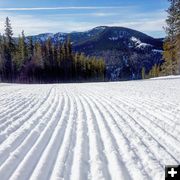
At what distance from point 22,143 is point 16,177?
218 cm

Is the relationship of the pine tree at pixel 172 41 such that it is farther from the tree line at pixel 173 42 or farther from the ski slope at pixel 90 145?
the ski slope at pixel 90 145

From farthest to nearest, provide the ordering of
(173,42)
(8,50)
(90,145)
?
(8,50) → (173,42) → (90,145)

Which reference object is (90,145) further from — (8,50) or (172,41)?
(8,50)

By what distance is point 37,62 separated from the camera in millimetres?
81250

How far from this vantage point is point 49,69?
84562mm

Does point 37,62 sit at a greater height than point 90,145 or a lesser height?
greater

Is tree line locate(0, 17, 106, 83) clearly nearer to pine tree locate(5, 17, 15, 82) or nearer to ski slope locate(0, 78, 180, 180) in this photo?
pine tree locate(5, 17, 15, 82)

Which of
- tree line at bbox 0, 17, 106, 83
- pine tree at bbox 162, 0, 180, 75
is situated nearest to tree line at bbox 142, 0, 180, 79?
pine tree at bbox 162, 0, 180, 75

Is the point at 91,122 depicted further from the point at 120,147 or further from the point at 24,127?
the point at 120,147

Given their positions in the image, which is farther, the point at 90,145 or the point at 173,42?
the point at 173,42

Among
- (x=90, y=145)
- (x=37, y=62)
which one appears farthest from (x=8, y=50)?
(x=90, y=145)

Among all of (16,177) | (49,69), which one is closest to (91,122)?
(16,177)

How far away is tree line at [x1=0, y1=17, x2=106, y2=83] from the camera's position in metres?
76.4

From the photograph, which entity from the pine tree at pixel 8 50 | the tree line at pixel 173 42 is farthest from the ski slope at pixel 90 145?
the pine tree at pixel 8 50
